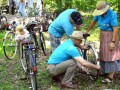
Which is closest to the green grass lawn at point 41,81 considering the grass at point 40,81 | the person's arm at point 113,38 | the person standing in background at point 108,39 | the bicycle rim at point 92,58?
the grass at point 40,81

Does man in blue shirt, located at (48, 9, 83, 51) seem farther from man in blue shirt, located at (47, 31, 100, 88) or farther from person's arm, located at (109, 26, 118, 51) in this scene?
person's arm, located at (109, 26, 118, 51)

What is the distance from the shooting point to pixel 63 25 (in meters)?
6.35

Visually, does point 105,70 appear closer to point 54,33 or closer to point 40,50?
point 54,33

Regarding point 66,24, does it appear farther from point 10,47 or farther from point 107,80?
point 10,47

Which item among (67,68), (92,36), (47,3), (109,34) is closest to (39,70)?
(67,68)

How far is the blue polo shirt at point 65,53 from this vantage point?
598 cm

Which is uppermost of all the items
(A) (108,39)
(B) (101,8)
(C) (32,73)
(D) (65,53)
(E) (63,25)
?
(B) (101,8)

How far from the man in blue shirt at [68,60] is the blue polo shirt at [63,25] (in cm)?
24

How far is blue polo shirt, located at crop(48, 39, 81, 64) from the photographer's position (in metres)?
5.98

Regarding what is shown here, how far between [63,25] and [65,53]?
22.6 inches

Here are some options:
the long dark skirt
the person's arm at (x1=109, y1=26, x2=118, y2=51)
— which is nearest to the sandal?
the long dark skirt

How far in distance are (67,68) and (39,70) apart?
5.28ft

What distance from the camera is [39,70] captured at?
25.3 ft

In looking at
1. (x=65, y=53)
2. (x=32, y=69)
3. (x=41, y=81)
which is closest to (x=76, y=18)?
(x=65, y=53)
